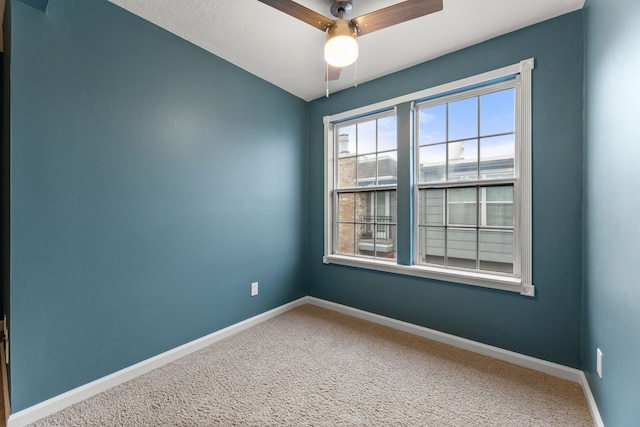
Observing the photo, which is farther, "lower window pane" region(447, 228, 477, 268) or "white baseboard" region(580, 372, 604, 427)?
"lower window pane" region(447, 228, 477, 268)

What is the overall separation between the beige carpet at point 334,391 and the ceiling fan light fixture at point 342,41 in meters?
2.15

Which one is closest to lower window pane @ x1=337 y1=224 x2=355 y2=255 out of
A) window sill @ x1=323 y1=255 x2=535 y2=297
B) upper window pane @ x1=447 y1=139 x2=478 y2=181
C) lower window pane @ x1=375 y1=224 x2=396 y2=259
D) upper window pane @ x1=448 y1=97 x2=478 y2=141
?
window sill @ x1=323 y1=255 x2=535 y2=297

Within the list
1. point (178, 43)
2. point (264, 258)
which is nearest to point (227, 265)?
point (264, 258)

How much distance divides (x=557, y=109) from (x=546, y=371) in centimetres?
191

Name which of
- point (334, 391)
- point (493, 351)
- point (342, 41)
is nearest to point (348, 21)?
point (342, 41)

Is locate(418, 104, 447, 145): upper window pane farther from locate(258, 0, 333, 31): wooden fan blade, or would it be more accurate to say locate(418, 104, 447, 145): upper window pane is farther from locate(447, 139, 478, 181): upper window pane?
locate(258, 0, 333, 31): wooden fan blade

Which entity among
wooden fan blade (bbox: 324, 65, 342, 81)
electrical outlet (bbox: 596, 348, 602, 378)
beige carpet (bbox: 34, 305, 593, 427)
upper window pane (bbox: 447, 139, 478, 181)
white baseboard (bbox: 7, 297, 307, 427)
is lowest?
beige carpet (bbox: 34, 305, 593, 427)

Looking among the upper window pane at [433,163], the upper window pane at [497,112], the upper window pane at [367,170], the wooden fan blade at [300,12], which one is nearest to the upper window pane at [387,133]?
the upper window pane at [367,170]

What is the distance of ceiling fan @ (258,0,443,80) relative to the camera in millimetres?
1492

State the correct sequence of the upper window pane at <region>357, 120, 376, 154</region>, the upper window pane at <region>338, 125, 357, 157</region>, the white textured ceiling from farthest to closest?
the upper window pane at <region>338, 125, 357, 157</region> → the upper window pane at <region>357, 120, 376, 154</region> → the white textured ceiling

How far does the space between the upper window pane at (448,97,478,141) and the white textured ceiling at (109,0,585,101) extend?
1.53ft

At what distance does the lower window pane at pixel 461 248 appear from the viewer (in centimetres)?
243

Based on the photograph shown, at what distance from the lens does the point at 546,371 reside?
200 cm

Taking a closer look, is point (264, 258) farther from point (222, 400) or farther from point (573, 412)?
point (573, 412)
